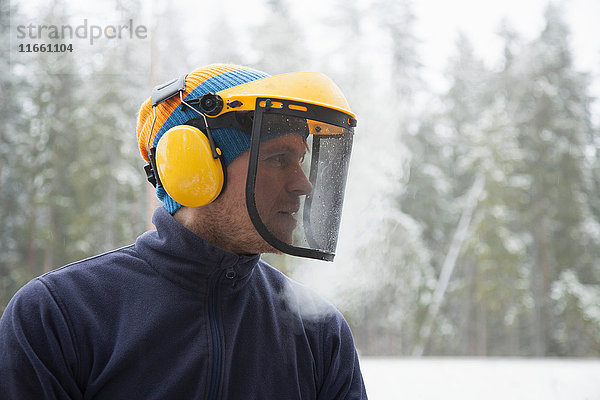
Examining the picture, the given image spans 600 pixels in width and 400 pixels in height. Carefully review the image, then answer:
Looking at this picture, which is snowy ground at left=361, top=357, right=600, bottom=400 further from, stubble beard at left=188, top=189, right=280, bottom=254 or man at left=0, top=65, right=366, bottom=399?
stubble beard at left=188, top=189, right=280, bottom=254

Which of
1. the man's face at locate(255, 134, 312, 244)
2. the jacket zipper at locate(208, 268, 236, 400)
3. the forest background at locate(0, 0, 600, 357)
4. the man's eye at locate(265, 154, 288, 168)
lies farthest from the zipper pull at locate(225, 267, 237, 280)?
the forest background at locate(0, 0, 600, 357)

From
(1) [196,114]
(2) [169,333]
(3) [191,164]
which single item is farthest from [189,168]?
(2) [169,333]

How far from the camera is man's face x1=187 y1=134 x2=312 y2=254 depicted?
1.07m

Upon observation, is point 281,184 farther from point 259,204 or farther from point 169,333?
point 169,333

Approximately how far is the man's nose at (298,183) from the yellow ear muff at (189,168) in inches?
5.6

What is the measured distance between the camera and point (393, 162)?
10.8 meters

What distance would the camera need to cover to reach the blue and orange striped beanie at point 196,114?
1.09m

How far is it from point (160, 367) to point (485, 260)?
1330 centimetres

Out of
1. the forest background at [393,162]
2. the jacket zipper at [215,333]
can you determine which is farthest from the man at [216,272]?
the forest background at [393,162]

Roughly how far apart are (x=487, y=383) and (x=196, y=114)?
257cm

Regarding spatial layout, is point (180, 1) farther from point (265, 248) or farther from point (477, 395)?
point (265, 248)

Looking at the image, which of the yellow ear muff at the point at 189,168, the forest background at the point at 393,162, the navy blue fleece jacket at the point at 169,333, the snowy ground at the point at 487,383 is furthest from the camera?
the forest background at the point at 393,162

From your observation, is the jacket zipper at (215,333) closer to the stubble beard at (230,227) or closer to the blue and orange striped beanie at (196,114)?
the stubble beard at (230,227)

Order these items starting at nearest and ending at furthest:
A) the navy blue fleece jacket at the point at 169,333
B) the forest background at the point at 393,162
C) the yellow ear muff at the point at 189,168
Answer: the navy blue fleece jacket at the point at 169,333 < the yellow ear muff at the point at 189,168 < the forest background at the point at 393,162
